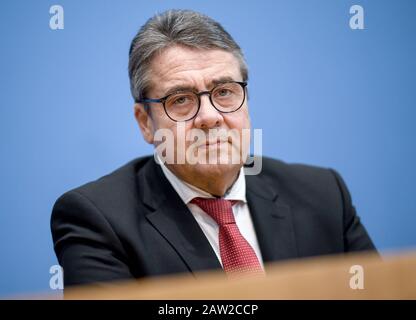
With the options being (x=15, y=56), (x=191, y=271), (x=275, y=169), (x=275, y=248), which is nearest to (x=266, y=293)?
(x=191, y=271)

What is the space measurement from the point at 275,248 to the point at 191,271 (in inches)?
13.7

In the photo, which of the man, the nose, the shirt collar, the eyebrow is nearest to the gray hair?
the man

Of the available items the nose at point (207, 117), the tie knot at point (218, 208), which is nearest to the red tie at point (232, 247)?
the tie knot at point (218, 208)

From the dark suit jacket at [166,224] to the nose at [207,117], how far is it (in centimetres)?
28

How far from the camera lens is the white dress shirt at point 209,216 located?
1847 mm

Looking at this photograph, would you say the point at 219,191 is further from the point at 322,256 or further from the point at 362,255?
the point at 362,255

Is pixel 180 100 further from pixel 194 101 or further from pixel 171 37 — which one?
pixel 171 37

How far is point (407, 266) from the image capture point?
0.88 meters

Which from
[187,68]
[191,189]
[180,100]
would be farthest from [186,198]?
[187,68]

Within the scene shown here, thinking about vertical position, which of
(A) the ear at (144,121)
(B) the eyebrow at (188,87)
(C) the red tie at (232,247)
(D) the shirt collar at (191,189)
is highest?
(B) the eyebrow at (188,87)

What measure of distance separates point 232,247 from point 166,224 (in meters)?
0.24

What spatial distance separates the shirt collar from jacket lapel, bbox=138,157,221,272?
22 millimetres

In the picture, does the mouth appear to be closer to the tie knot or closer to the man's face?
the man's face

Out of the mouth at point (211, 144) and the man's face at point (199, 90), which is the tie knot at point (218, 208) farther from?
the mouth at point (211, 144)
